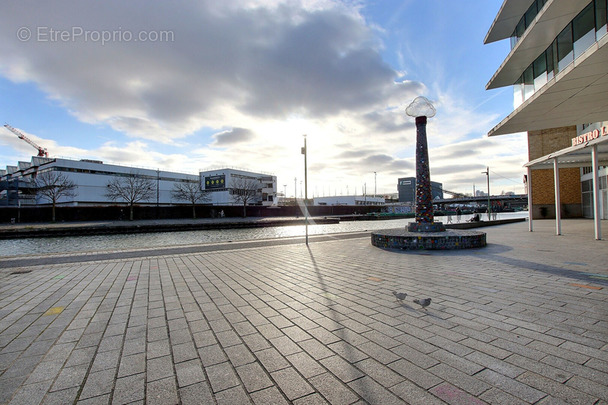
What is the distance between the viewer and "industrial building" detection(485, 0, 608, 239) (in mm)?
10688

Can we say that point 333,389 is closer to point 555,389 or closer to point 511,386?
point 511,386

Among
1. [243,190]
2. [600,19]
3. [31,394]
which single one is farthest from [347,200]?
[31,394]

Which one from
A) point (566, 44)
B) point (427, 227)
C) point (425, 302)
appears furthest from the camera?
point (566, 44)

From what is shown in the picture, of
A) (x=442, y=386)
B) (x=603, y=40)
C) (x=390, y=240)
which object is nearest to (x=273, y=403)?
(x=442, y=386)

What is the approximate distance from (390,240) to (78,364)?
1013 centimetres

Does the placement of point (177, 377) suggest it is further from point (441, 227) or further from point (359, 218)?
point (359, 218)

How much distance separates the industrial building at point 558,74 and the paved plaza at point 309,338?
23.8 feet

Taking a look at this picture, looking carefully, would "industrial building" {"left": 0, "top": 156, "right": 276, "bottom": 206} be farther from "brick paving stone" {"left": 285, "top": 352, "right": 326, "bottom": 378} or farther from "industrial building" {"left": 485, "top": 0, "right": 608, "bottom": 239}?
"brick paving stone" {"left": 285, "top": 352, "right": 326, "bottom": 378}

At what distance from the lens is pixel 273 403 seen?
2.29 metres

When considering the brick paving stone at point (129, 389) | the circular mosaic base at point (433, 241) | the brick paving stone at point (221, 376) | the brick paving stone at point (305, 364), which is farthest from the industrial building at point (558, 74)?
the brick paving stone at point (129, 389)

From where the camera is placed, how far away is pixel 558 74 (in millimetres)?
10586

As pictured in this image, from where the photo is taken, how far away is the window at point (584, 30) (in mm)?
11812

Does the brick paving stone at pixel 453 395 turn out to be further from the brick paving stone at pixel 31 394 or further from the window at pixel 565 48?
the window at pixel 565 48

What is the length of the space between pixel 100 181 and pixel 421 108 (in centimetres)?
7307
